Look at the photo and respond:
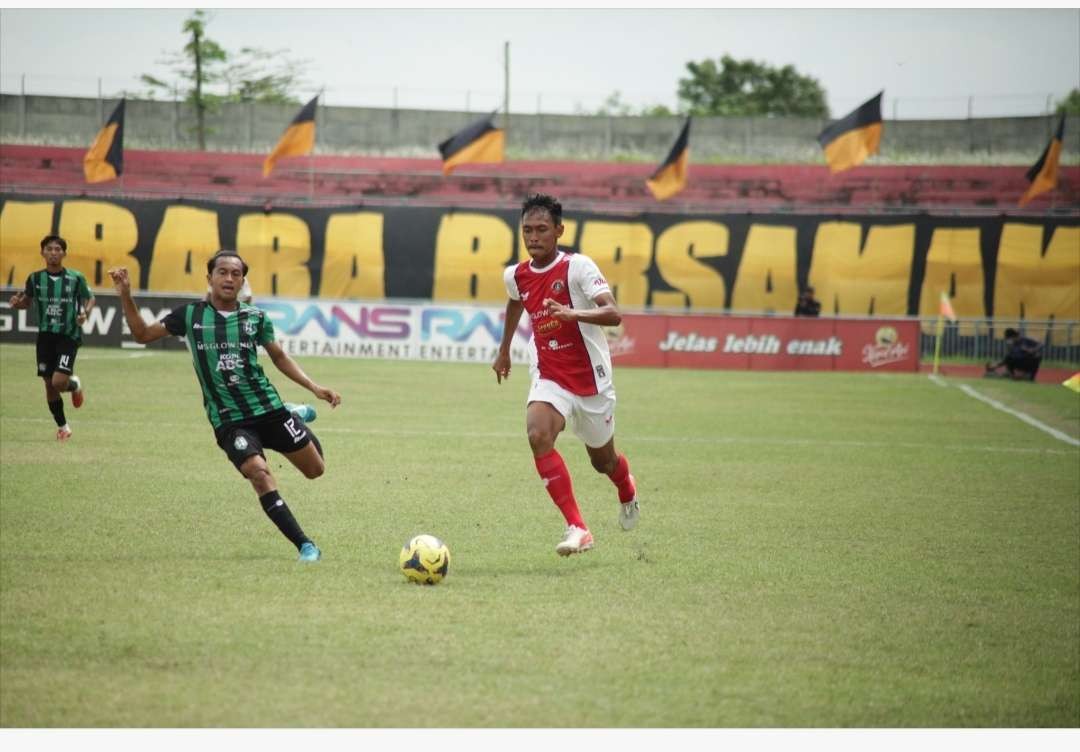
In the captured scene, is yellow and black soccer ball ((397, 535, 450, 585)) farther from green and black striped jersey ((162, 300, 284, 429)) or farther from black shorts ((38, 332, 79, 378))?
black shorts ((38, 332, 79, 378))

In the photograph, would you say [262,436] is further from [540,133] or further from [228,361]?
[540,133]

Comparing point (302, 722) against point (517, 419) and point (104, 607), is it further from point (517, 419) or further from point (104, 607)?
point (517, 419)

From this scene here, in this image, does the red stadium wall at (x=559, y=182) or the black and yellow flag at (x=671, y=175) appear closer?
the black and yellow flag at (x=671, y=175)

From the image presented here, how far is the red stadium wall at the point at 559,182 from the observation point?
148ft

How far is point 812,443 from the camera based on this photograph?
16.7 metres

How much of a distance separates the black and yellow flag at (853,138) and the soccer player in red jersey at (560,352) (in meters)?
29.9

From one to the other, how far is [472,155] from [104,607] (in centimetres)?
3306

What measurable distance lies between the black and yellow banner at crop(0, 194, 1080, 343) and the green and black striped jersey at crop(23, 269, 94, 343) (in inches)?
872

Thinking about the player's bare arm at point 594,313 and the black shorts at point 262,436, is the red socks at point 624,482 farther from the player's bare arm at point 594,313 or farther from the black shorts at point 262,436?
the black shorts at point 262,436

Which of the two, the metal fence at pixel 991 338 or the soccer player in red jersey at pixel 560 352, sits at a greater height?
the soccer player in red jersey at pixel 560 352

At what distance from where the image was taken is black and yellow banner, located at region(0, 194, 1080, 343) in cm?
3731

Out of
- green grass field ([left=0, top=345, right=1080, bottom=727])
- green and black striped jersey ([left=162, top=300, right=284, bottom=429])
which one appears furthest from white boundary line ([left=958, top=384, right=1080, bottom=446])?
green and black striped jersey ([left=162, top=300, right=284, bottom=429])

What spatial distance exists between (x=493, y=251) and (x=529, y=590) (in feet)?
104

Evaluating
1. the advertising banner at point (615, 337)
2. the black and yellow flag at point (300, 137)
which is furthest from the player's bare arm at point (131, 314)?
the black and yellow flag at point (300, 137)
